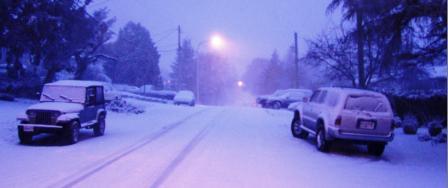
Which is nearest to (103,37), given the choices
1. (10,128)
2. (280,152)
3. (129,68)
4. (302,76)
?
(10,128)

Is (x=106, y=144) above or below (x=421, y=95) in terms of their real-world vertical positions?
below

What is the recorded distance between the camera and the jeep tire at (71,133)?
12.5 meters

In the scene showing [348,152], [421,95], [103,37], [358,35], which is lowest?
[348,152]

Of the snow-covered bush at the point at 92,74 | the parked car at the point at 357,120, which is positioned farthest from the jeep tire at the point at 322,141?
the snow-covered bush at the point at 92,74

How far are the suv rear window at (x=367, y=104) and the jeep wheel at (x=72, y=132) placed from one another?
7.85 m

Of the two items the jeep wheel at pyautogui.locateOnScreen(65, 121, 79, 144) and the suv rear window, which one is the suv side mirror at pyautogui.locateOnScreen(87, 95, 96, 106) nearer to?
the jeep wheel at pyautogui.locateOnScreen(65, 121, 79, 144)

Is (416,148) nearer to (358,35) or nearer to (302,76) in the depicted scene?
(358,35)

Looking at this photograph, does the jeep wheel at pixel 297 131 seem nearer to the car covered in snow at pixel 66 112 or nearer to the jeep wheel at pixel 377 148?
the jeep wheel at pixel 377 148

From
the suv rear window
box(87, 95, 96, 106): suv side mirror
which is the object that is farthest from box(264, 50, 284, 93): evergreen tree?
the suv rear window

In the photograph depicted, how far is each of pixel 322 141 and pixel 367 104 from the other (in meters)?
1.65

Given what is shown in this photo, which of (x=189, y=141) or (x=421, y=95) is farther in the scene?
(x=421, y=95)

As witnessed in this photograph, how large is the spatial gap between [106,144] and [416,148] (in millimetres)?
9573

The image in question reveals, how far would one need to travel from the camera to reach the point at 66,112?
12.6 metres

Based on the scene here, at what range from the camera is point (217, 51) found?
278 ft
